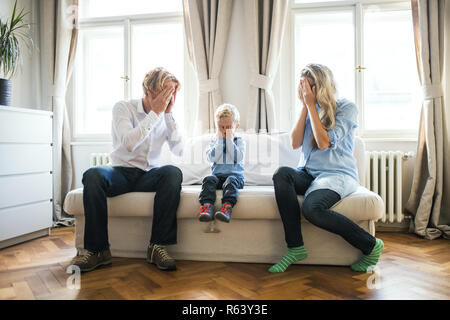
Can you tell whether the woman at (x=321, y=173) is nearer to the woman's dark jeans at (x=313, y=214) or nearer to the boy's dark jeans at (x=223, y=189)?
the woman's dark jeans at (x=313, y=214)

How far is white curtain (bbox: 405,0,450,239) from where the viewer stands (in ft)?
8.91

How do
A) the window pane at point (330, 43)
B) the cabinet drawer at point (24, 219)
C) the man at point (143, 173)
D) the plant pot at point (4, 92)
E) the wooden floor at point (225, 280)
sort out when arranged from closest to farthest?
the wooden floor at point (225, 280) → the man at point (143, 173) → the cabinet drawer at point (24, 219) → the plant pot at point (4, 92) → the window pane at point (330, 43)

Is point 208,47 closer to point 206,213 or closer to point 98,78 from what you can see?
point 98,78

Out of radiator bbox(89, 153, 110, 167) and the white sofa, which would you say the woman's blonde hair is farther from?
radiator bbox(89, 153, 110, 167)

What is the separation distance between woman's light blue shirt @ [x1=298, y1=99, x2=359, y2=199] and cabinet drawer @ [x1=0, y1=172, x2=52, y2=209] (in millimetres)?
1926

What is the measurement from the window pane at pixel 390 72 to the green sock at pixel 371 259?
1459 millimetres

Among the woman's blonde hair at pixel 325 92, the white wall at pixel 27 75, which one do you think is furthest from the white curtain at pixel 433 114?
the white wall at pixel 27 75

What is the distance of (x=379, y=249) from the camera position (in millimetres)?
1848

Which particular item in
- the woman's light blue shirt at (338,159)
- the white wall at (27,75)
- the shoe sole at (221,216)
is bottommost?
the shoe sole at (221,216)

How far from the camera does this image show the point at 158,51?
3414mm

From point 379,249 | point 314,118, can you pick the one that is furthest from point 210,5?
point 379,249

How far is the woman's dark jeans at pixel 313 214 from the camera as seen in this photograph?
1.81m
